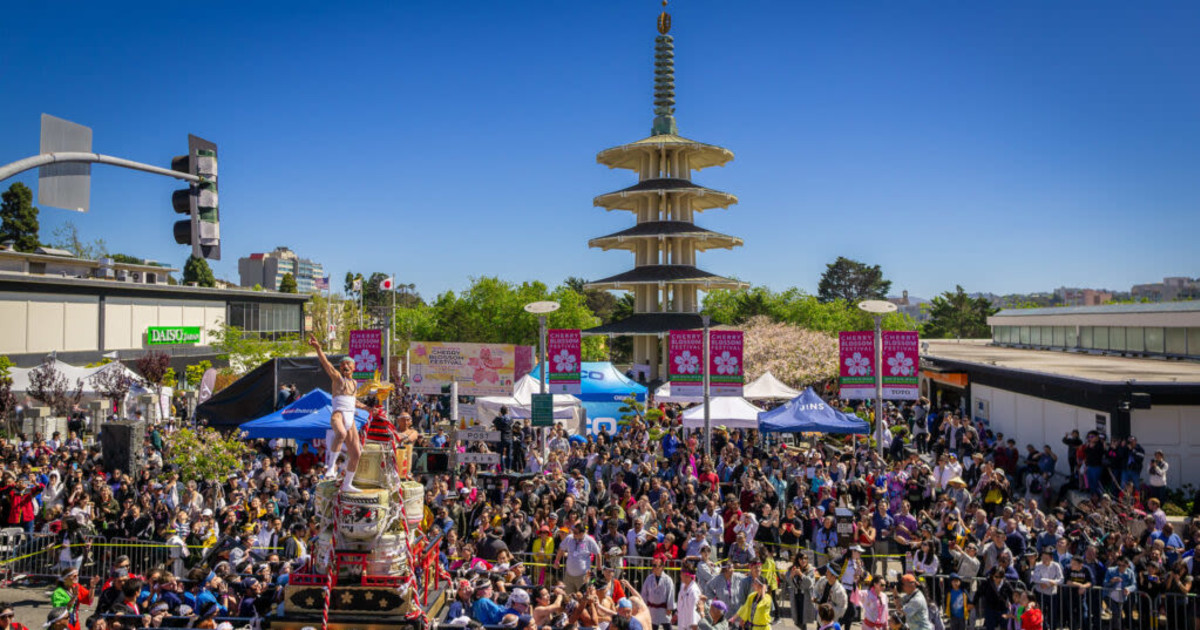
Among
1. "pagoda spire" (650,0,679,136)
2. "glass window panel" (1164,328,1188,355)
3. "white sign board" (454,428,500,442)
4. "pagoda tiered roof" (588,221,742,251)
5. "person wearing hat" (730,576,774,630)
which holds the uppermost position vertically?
"pagoda spire" (650,0,679,136)

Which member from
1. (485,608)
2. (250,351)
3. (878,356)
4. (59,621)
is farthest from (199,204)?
(250,351)

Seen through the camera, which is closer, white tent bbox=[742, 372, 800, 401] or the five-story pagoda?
white tent bbox=[742, 372, 800, 401]

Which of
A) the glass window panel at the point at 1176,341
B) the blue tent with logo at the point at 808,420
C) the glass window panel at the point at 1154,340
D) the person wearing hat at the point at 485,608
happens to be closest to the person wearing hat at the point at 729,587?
the person wearing hat at the point at 485,608

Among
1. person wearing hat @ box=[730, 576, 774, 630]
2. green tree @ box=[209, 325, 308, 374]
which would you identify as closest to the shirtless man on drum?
person wearing hat @ box=[730, 576, 774, 630]

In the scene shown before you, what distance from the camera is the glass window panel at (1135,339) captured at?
32.4 metres

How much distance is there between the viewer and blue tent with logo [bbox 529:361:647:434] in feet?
95.9

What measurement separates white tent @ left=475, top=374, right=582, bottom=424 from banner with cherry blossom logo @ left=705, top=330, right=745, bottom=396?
6.28 meters

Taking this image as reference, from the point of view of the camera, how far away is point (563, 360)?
23609 millimetres

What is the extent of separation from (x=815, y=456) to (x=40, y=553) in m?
16.5

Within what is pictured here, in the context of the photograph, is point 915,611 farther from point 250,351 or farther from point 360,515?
point 250,351

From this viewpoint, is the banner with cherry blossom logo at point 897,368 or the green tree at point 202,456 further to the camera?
the banner with cherry blossom logo at point 897,368

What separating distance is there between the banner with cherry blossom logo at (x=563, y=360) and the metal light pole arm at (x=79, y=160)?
14617 millimetres

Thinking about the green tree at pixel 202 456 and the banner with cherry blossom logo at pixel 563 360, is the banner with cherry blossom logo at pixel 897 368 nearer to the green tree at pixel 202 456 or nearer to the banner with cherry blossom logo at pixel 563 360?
the banner with cherry blossom logo at pixel 563 360

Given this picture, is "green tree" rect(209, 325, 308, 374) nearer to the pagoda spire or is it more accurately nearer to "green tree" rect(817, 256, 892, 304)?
the pagoda spire
